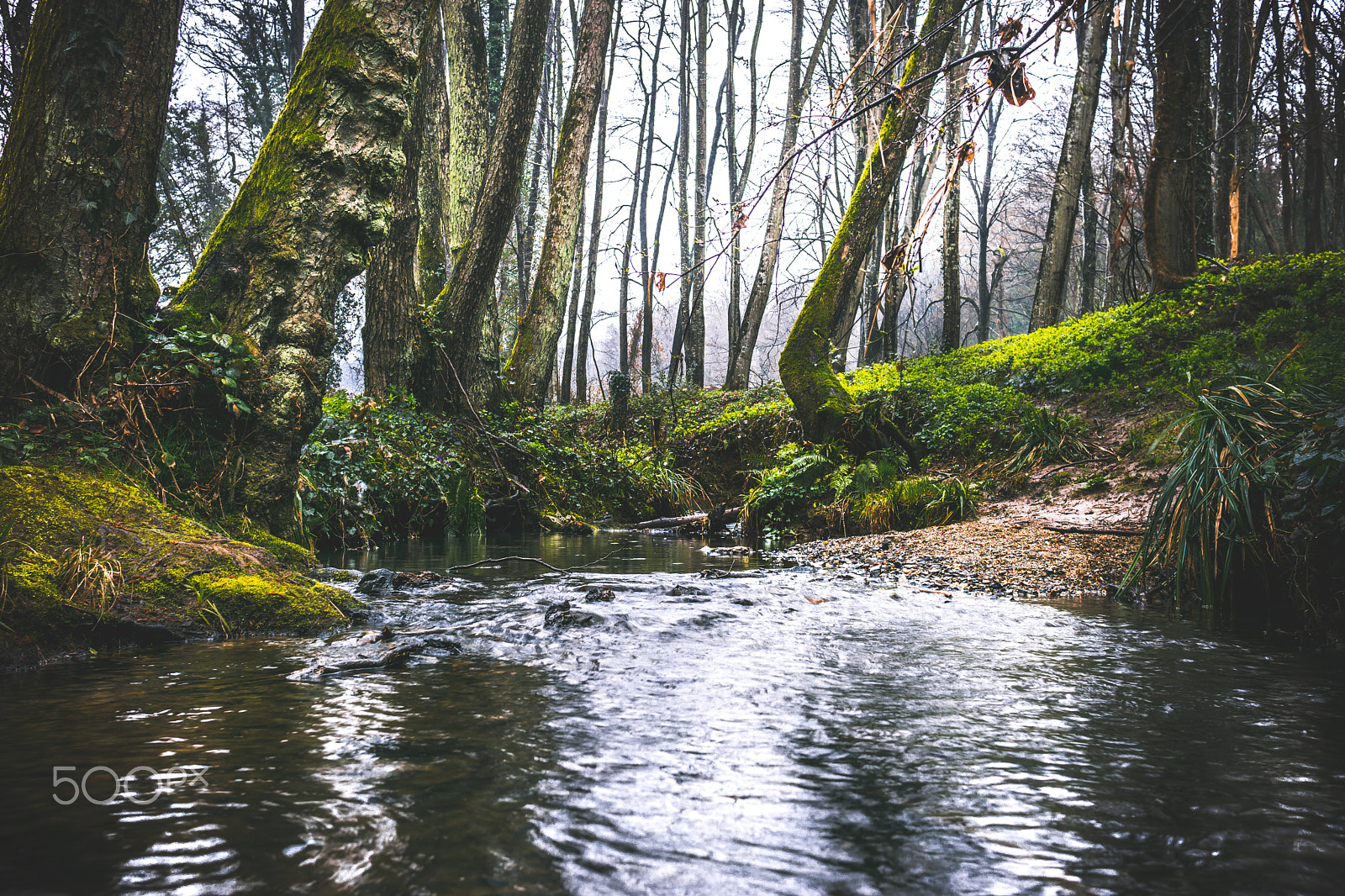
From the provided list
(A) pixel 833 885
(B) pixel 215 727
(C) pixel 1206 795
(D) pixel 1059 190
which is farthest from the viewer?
(D) pixel 1059 190

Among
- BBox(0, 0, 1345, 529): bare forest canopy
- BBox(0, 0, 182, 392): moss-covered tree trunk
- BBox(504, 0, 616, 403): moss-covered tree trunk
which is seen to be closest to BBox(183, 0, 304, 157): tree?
BBox(0, 0, 1345, 529): bare forest canopy

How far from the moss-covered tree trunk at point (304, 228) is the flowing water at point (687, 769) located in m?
1.76

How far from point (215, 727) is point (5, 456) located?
7.53 ft

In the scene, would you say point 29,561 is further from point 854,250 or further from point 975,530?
point 854,250

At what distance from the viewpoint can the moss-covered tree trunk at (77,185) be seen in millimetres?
3547

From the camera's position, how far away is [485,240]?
A: 357 inches

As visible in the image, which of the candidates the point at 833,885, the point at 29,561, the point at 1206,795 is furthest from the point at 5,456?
the point at 1206,795

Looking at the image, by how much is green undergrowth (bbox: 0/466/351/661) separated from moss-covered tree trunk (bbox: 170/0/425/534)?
0.87 meters

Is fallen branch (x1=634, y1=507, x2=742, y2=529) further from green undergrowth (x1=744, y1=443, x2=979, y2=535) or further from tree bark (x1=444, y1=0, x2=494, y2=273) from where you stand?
tree bark (x1=444, y1=0, x2=494, y2=273)

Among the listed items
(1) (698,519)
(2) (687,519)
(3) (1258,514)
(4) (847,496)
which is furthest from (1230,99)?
(2) (687,519)

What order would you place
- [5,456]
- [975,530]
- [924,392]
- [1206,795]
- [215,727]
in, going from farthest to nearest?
[924,392] → [975,530] → [5,456] → [215,727] → [1206,795]

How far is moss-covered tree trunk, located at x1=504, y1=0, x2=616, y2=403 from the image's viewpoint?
10898mm

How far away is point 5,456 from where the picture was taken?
10.6 feet

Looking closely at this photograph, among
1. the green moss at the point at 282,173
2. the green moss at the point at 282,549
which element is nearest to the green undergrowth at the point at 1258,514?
the green moss at the point at 282,549
